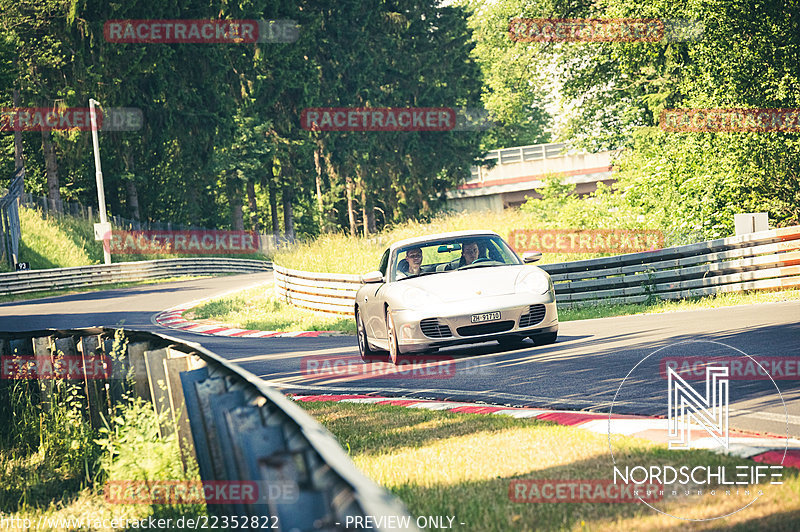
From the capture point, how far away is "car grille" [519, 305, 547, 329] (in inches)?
426

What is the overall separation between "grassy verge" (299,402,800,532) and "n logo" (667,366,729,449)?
0.39m

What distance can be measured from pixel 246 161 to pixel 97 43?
613 inches

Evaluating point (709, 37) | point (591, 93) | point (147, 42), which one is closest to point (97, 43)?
point (147, 42)

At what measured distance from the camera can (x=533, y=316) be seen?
10914 millimetres

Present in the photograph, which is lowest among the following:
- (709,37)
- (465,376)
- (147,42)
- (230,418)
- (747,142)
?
(465,376)

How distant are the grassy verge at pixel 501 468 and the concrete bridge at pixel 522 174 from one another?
46.7 meters

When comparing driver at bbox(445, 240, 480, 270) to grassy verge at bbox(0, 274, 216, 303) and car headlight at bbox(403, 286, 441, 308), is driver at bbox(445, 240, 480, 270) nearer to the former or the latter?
car headlight at bbox(403, 286, 441, 308)

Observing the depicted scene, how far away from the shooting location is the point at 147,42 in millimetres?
46125

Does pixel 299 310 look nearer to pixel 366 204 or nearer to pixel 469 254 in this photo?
pixel 469 254

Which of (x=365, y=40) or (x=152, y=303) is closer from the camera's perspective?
(x=152, y=303)

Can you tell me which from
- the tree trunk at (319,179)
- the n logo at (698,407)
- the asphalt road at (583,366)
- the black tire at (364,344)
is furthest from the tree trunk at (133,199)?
the n logo at (698,407)

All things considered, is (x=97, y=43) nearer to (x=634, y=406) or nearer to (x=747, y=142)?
(x=747, y=142)

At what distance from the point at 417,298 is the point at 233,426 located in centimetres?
681

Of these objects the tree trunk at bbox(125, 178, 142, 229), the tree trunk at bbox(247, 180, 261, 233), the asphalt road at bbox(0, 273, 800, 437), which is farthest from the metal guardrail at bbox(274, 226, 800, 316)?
the tree trunk at bbox(247, 180, 261, 233)
